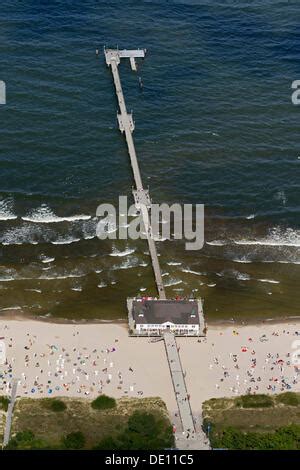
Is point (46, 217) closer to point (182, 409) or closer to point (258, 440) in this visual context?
point (182, 409)

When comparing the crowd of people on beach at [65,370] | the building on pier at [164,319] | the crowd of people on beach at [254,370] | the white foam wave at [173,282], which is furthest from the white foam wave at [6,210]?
the crowd of people on beach at [254,370]

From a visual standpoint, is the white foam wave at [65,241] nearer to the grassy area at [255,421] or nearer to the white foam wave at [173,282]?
the white foam wave at [173,282]

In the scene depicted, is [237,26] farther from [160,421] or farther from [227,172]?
[160,421]

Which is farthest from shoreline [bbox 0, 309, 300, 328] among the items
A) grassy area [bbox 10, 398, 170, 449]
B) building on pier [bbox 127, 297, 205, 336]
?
grassy area [bbox 10, 398, 170, 449]

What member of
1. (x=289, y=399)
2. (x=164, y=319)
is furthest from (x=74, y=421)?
(x=289, y=399)

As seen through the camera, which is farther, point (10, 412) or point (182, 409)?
point (182, 409)

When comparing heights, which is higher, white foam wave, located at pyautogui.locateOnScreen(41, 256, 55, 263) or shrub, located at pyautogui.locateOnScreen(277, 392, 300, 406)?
white foam wave, located at pyautogui.locateOnScreen(41, 256, 55, 263)

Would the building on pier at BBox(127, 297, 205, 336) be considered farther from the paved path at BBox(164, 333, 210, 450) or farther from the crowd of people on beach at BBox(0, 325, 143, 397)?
the crowd of people on beach at BBox(0, 325, 143, 397)
